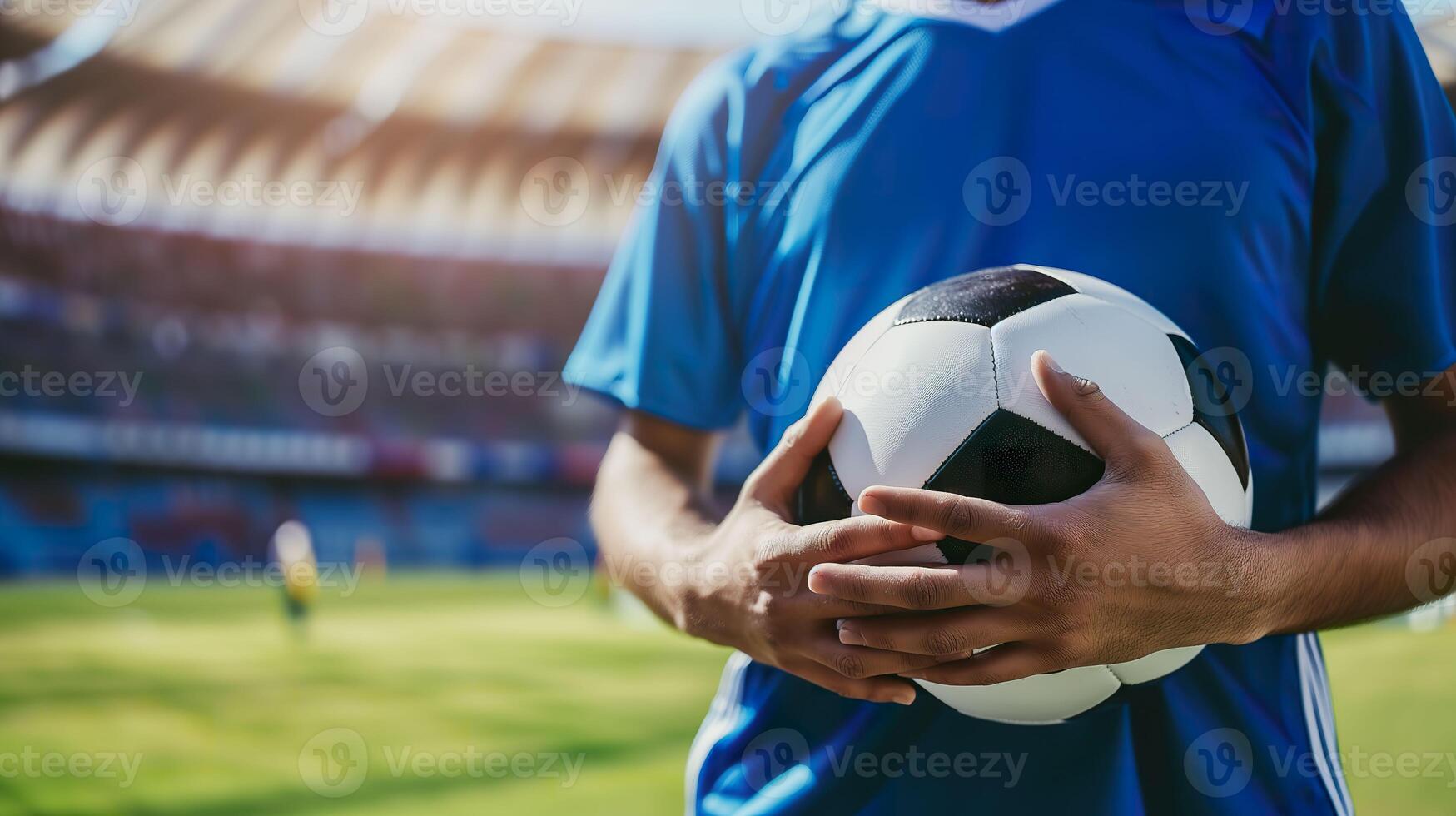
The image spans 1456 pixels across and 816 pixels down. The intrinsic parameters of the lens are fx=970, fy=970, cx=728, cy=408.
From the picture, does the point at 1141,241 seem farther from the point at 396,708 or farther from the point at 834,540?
the point at 396,708

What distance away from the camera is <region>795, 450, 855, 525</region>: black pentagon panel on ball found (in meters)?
0.97

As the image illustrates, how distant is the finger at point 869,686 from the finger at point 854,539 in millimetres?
122

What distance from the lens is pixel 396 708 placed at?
563cm

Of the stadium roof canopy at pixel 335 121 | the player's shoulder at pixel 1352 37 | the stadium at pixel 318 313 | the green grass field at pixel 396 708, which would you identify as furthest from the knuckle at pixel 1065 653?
the stadium roof canopy at pixel 335 121

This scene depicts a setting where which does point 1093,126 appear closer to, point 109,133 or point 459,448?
point 459,448

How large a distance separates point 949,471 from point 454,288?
2373cm

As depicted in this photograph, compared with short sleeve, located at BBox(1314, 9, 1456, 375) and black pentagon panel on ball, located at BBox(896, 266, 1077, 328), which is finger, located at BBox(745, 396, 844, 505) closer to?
black pentagon panel on ball, located at BBox(896, 266, 1077, 328)

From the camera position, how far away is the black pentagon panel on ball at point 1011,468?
0.86 m

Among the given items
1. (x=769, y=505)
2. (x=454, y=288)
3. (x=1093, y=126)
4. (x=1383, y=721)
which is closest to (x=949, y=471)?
(x=769, y=505)

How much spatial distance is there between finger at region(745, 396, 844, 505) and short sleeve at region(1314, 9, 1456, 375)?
600 mm

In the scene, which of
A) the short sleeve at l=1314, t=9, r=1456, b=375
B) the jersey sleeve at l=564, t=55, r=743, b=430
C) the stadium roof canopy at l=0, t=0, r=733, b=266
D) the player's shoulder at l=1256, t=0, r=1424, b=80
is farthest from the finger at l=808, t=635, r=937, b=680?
the stadium roof canopy at l=0, t=0, r=733, b=266

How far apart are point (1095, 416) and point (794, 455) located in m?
0.28

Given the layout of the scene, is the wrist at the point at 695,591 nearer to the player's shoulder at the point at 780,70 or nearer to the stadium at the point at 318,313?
the player's shoulder at the point at 780,70

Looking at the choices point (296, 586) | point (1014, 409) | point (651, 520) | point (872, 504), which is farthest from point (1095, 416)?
point (296, 586)
